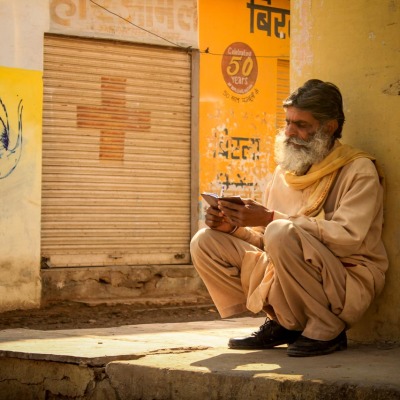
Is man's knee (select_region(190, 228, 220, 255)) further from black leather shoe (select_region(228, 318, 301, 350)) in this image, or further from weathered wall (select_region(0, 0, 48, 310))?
weathered wall (select_region(0, 0, 48, 310))

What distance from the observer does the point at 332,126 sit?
5.00 meters

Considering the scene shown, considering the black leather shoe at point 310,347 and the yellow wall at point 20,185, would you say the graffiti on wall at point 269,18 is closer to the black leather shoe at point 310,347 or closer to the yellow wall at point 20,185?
the yellow wall at point 20,185

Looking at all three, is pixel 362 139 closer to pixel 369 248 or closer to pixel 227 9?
pixel 369 248

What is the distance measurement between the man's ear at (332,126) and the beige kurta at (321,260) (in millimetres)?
262

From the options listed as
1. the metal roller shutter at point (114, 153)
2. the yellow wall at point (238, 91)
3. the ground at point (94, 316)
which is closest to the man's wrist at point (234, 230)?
the ground at point (94, 316)

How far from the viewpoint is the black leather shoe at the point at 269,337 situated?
16.4 feet

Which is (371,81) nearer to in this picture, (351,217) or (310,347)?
(351,217)

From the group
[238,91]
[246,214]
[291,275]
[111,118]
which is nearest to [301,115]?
[246,214]

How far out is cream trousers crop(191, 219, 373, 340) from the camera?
4566mm

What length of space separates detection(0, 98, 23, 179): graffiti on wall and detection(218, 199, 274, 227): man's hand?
6345mm

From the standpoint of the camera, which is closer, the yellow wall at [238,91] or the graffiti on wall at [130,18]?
the graffiti on wall at [130,18]

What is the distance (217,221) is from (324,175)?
2.02 ft

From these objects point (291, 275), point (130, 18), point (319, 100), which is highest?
point (130, 18)

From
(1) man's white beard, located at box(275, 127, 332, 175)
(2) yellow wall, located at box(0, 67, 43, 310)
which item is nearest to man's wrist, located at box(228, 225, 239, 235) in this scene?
(1) man's white beard, located at box(275, 127, 332, 175)
